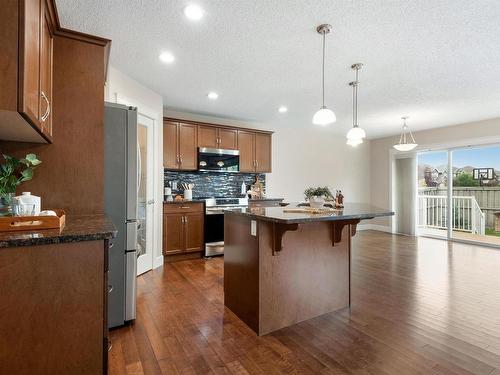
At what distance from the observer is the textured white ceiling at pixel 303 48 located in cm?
207

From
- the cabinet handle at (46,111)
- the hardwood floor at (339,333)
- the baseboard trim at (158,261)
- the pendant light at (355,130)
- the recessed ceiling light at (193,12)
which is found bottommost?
the hardwood floor at (339,333)

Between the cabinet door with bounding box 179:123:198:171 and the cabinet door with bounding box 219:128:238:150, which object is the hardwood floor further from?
the cabinet door with bounding box 219:128:238:150

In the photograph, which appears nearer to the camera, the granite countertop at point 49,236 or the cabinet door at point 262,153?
the granite countertop at point 49,236

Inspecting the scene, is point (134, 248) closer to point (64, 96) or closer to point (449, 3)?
point (64, 96)

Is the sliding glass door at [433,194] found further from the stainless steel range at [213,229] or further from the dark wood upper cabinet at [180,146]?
the dark wood upper cabinet at [180,146]

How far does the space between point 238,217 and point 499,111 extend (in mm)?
5292

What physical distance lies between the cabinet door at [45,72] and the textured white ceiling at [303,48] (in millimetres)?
489

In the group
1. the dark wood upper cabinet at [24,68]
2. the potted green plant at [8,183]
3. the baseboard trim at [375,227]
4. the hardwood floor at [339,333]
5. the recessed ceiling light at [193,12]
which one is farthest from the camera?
the baseboard trim at [375,227]

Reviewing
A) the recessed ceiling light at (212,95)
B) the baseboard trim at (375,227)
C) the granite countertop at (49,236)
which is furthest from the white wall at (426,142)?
the granite countertop at (49,236)

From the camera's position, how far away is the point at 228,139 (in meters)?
4.93

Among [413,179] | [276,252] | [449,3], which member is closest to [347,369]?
[276,252]

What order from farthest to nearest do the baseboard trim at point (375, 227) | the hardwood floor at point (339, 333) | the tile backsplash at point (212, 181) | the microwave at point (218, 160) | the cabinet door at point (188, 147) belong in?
1. the baseboard trim at point (375, 227)
2. the tile backsplash at point (212, 181)
3. the microwave at point (218, 160)
4. the cabinet door at point (188, 147)
5. the hardwood floor at point (339, 333)

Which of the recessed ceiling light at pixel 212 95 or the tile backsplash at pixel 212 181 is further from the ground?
the recessed ceiling light at pixel 212 95

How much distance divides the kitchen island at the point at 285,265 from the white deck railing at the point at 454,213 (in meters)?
4.85
